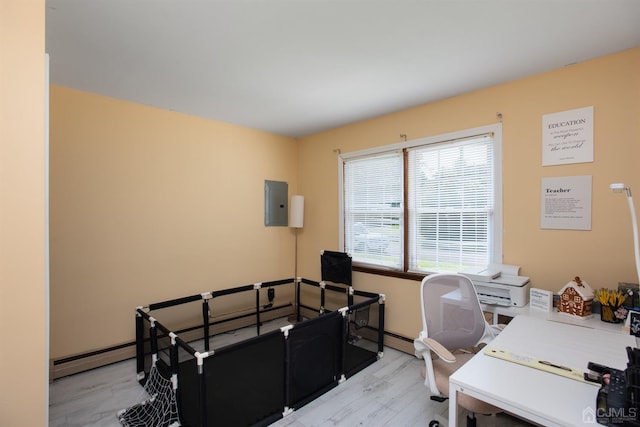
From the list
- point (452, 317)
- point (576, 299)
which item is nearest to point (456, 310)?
point (452, 317)

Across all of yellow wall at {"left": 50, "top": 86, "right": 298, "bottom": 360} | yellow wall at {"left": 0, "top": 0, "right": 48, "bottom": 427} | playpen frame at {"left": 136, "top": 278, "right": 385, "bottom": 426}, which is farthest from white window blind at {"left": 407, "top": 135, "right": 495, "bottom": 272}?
yellow wall at {"left": 0, "top": 0, "right": 48, "bottom": 427}

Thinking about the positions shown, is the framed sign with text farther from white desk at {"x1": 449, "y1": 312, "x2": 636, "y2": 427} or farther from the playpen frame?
the playpen frame

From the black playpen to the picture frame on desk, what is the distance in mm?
1324

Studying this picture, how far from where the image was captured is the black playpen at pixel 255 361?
203 centimetres

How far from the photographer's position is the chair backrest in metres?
2.02

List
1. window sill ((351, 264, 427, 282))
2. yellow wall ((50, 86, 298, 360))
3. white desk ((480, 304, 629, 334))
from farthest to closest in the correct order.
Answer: window sill ((351, 264, 427, 282)) < yellow wall ((50, 86, 298, 360)) < white desk ((480, 304, 629, 334))

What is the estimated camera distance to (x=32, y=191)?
1244mm

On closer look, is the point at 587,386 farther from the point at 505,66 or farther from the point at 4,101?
the point at 4,101

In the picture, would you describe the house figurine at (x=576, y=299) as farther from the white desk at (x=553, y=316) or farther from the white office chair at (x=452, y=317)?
the white office chair at (x=452, y=317)

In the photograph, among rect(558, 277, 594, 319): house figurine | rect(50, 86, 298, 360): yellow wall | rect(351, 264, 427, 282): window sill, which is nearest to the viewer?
rect(558, 277, 594, 319): house figurine

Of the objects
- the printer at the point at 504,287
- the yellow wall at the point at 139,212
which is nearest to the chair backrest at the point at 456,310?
the printer at the point at 504,287

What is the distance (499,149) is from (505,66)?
2.22ft

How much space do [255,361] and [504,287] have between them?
7.22 feet

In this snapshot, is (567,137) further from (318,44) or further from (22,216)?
(22,216)
